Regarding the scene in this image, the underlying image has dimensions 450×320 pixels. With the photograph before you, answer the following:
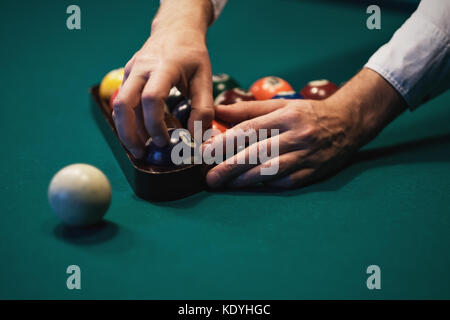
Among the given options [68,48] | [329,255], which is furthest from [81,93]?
[329,255]

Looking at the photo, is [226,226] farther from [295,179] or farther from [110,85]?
[110,85]

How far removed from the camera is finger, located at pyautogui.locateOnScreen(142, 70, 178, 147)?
1.62 m

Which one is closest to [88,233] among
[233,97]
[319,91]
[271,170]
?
[271,170]

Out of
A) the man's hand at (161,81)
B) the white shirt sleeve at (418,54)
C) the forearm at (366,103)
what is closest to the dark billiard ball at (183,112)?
the man's hand at (161,81)

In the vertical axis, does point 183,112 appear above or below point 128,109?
above

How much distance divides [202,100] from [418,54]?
86 centimetres

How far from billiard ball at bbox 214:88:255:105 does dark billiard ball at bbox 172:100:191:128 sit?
0.64 feet

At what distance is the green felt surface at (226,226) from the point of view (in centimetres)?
131

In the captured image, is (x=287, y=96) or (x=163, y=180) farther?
(x=287, y=96)

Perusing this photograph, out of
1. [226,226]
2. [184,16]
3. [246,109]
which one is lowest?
[226,226]

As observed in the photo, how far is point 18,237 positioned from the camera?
149cm

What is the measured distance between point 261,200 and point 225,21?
7.36 feet

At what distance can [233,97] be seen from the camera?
7.38 feet

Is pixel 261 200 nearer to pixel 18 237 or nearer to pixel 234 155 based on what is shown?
pixel 234 155
